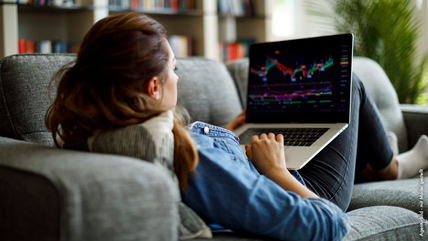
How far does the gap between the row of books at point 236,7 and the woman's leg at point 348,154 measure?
1.90m

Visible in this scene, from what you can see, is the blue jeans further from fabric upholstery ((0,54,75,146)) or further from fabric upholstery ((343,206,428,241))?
fabric upholstery ((0,54,75,146))

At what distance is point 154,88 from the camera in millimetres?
711

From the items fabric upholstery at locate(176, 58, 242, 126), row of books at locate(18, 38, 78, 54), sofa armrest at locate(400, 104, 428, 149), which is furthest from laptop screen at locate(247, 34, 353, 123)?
row of books at locate(18, 38, 78, 54)

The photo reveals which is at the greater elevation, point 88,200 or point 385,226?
point 88,200

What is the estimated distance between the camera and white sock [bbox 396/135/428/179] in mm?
Result: 1398

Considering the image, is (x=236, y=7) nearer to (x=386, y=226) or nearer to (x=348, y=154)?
(x=348, y=154)

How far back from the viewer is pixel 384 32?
2.43 meters

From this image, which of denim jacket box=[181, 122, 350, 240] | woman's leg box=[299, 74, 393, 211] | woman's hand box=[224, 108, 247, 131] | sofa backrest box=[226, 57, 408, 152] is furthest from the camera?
sofa backrest box=[226, 57, 408, 152]

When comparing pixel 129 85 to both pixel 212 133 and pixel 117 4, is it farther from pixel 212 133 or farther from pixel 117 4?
pixel 117 4

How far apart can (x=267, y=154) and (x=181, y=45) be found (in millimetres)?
2127

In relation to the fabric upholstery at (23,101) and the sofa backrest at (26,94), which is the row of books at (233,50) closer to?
the sofa backrest at (26,94)

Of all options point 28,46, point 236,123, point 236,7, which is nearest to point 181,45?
point 236,7

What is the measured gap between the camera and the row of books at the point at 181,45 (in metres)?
2.77

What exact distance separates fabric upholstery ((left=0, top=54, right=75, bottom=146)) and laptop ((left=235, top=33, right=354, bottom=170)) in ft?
1.88
